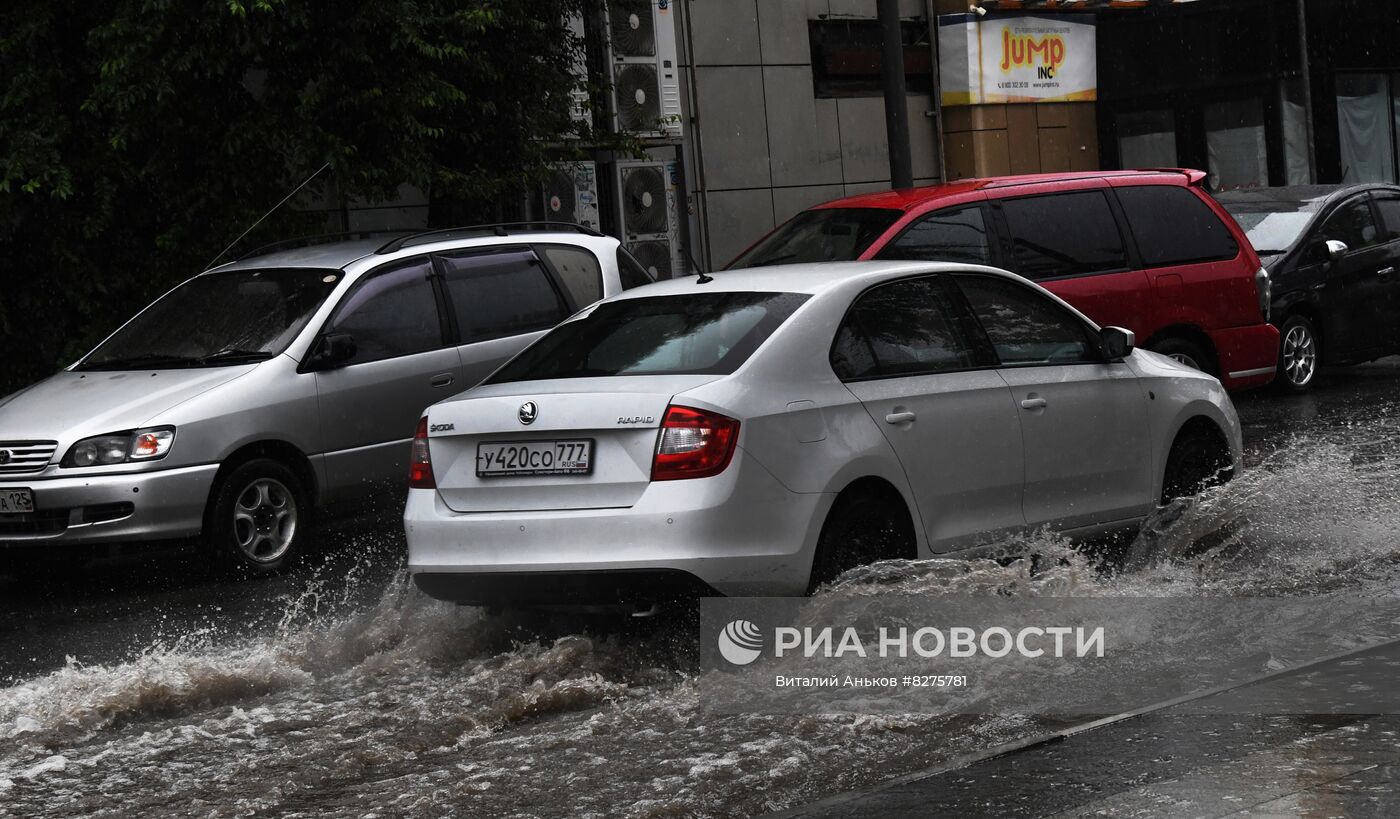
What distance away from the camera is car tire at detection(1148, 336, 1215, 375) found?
13.1 m

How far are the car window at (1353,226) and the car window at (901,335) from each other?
9752mm

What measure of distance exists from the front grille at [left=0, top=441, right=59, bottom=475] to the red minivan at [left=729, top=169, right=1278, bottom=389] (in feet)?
16.4

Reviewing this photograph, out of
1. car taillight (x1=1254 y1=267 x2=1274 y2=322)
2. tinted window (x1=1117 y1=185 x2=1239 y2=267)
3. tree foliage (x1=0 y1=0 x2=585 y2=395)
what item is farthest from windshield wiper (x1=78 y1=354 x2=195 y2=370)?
car taillight (x1=1254 y1=267 x2=1274 y2=322)

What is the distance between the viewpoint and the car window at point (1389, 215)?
1703 centimetres

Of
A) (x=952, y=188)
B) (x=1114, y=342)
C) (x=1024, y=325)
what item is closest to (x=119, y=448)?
(x=1024, y=325)

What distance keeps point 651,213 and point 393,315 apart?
10.6 m

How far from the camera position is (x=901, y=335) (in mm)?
7516

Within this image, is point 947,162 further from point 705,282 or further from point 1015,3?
point 705,282

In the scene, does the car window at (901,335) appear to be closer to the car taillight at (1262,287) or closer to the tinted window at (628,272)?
the tinted window at (628,272)

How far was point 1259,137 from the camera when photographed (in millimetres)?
30031

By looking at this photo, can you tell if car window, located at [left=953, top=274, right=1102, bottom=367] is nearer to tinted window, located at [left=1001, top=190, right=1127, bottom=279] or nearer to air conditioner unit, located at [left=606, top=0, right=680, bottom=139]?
tinted window, located at [left=1001, top=190, right=1127, bottom=279]

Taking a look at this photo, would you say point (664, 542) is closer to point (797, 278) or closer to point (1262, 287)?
point (797, 278)

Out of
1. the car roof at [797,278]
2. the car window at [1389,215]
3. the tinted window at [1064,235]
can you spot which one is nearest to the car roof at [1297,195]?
the car window at [1389,215]

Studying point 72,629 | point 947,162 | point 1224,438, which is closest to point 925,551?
point 1224,438
